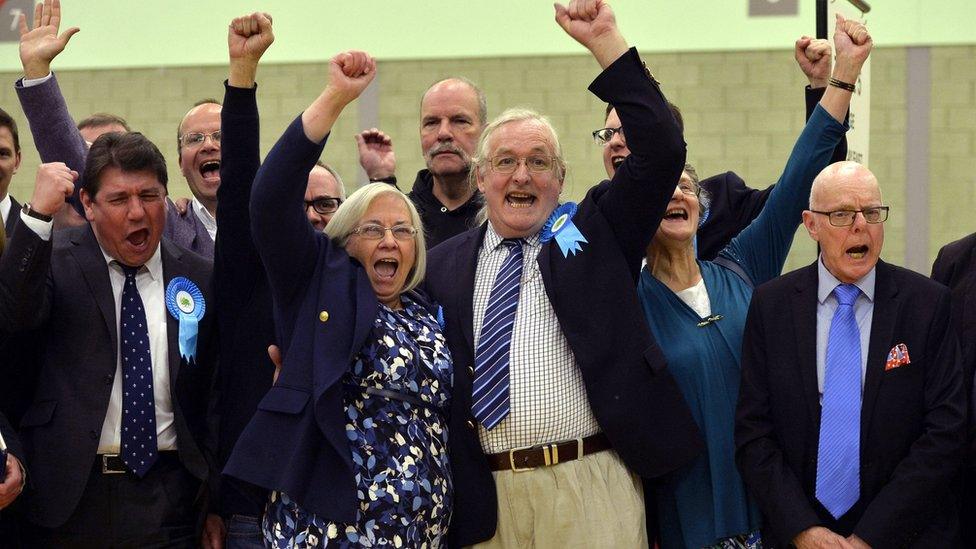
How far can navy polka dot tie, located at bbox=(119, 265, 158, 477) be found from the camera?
303 cm

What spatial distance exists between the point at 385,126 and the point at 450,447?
5.07m

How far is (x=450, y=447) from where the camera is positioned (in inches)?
118

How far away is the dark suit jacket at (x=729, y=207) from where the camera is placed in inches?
143

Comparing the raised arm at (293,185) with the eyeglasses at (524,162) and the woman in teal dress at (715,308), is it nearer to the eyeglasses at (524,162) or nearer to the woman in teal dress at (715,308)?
the eyeglasses at (524,162)

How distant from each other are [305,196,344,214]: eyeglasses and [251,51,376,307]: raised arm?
0.85 metres

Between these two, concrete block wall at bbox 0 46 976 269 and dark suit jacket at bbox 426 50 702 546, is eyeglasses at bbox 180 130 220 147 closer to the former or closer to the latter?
dark suit jacket at bbox 426 50 702 546

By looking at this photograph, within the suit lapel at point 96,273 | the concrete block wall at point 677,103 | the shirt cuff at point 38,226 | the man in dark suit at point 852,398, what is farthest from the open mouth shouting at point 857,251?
the concrete block wall at point 677,103

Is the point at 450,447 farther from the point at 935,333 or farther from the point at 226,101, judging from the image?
the point at 935,333

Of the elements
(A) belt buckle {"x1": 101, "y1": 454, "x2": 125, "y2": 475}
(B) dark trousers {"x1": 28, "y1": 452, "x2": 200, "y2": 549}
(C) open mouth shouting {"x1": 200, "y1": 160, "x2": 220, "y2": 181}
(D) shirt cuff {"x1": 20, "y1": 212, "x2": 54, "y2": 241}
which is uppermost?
(C) open mouth shouting {"x1": 200, "y1": 160, "x2": 220, "y2": 181}

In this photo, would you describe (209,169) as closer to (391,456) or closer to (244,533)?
(244,533)

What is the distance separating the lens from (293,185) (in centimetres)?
276

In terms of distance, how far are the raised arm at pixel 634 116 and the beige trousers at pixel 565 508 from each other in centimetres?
69

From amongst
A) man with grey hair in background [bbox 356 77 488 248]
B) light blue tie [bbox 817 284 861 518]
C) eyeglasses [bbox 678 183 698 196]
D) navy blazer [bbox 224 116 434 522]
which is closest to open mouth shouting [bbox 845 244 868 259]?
light blue tie [bbox 817 284 861 518]

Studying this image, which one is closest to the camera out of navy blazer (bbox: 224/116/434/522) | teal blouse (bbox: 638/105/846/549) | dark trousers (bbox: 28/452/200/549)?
navy blazer (bbox: 224/116/434/522)
